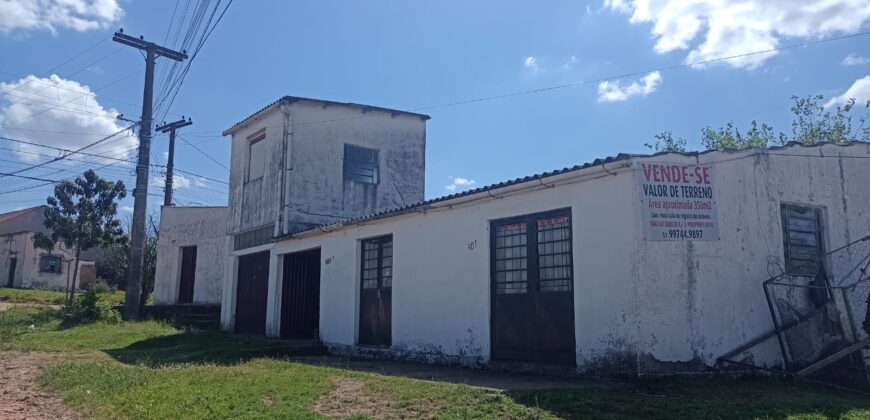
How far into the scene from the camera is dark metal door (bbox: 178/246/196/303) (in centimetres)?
2441

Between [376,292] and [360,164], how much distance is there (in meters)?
5.31

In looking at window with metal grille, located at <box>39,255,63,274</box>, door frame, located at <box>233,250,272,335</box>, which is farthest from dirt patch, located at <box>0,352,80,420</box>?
window with metal grille, located at <box>39,255,63,274</box>

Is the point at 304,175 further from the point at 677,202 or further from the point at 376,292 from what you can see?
the point at 677,202

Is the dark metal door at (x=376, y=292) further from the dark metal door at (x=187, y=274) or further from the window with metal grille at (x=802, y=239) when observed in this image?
the dark metal door at (x=187, y=274)

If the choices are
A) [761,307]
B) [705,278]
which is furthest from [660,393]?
[761,307]

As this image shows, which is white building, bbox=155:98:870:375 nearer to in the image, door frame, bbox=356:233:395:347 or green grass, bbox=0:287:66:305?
door frame, bbox=356:233:395:347

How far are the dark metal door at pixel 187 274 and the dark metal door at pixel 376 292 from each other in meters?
13.0

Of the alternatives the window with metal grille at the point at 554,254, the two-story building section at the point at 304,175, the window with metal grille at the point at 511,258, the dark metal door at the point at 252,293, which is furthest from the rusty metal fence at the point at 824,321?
the dark metal door at the point at 252,293

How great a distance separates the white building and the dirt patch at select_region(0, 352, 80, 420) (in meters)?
5.50

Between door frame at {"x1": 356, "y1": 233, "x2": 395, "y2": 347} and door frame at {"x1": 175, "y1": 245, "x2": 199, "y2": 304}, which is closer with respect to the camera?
door frame at {"x1": 356, "y1": 233, "x2": 395, "y2": 347}

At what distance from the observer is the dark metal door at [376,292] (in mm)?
12828

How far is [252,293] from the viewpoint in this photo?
1789cm

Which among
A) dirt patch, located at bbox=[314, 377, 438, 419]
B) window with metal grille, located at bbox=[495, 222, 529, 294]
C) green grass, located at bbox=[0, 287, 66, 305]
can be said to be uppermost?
window with metal grille, located at bbox=[495, 222, 529, 294]

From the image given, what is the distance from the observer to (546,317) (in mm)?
9492
